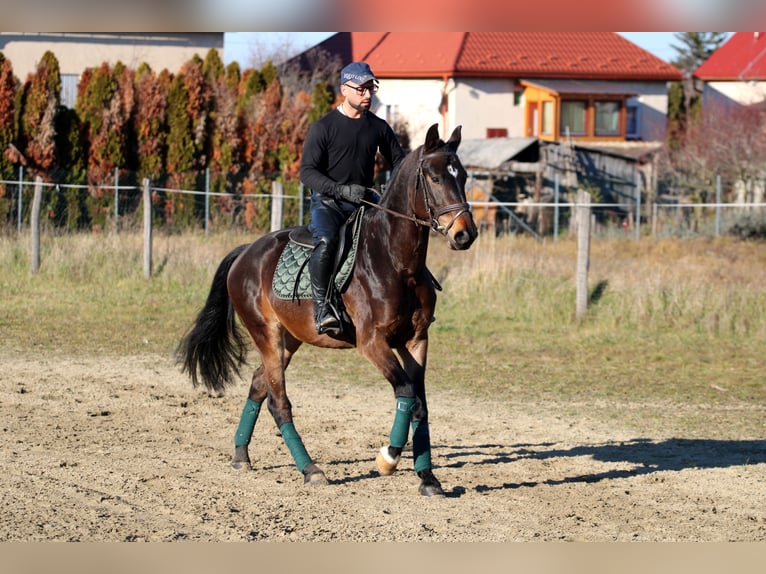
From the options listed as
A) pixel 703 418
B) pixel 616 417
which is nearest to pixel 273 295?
pixel 616 417

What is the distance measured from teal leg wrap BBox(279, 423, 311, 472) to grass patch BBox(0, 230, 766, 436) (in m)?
3.73

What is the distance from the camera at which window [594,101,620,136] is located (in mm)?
47594

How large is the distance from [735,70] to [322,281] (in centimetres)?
5090

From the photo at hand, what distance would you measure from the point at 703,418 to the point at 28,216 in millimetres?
17340

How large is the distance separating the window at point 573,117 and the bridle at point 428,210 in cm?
4025

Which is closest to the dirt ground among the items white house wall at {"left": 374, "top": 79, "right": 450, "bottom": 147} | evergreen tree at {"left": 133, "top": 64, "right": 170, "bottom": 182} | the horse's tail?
the horse's tail

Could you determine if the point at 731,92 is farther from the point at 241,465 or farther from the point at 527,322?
the point at 241,465

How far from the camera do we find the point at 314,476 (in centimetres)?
777

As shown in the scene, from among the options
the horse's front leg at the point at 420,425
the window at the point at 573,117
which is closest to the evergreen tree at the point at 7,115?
the horse's front leg at the point at 420,425

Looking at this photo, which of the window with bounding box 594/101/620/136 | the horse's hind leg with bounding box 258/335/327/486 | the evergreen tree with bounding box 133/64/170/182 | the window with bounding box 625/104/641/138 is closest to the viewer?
the horse's hind leg with bounding box 258/335/327/486

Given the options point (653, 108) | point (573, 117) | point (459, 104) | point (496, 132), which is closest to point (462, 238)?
point (459, 104)

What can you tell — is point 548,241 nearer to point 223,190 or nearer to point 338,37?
point 223,190

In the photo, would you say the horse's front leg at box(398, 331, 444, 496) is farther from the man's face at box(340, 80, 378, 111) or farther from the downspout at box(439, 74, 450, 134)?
the downspout at box(439, 74, 450, 134)

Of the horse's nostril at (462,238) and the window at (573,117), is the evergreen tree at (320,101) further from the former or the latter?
the horse's nostril at (462,238)
